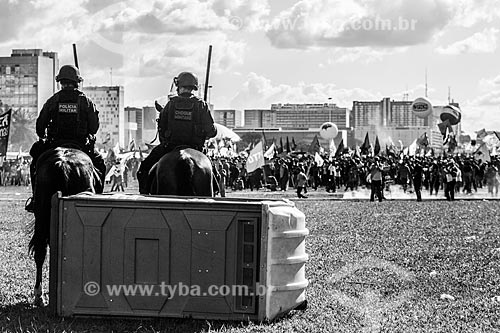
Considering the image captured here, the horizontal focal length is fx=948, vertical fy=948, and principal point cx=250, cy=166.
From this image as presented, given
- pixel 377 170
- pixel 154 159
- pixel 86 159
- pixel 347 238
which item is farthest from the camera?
pixel 377 170

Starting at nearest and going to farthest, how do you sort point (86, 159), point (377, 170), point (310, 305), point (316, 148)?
1. point (310, 305)
2. point (86, 159)
3. point (377, 170)
4. point (316, 148)

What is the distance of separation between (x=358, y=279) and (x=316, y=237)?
23.4 feet

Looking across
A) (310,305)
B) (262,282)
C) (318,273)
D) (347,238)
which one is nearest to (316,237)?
(347,238)

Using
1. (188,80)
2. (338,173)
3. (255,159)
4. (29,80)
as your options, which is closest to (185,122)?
(188,80)

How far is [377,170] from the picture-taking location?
129ft

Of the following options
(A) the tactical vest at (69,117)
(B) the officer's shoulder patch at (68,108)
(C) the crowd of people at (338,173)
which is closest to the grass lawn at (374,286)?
(A) the tactical vest at (69,117)

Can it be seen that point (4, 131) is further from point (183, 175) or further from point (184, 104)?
point (183, 175)

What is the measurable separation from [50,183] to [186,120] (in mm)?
2121

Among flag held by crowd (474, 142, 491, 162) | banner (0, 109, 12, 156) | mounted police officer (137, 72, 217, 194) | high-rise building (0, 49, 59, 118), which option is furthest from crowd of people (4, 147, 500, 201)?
high-rise building (0, 49, 59, 118)

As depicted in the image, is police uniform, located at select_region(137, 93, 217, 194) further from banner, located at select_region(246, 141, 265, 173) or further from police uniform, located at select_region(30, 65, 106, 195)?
banner, located at select_region(246, 141, 265, 173)

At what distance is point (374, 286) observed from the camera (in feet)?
37.8

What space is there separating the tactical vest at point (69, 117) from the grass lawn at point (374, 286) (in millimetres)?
1872

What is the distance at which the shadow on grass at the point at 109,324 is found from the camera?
8.55 metres

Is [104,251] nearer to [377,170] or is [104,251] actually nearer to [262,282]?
[262,282]
